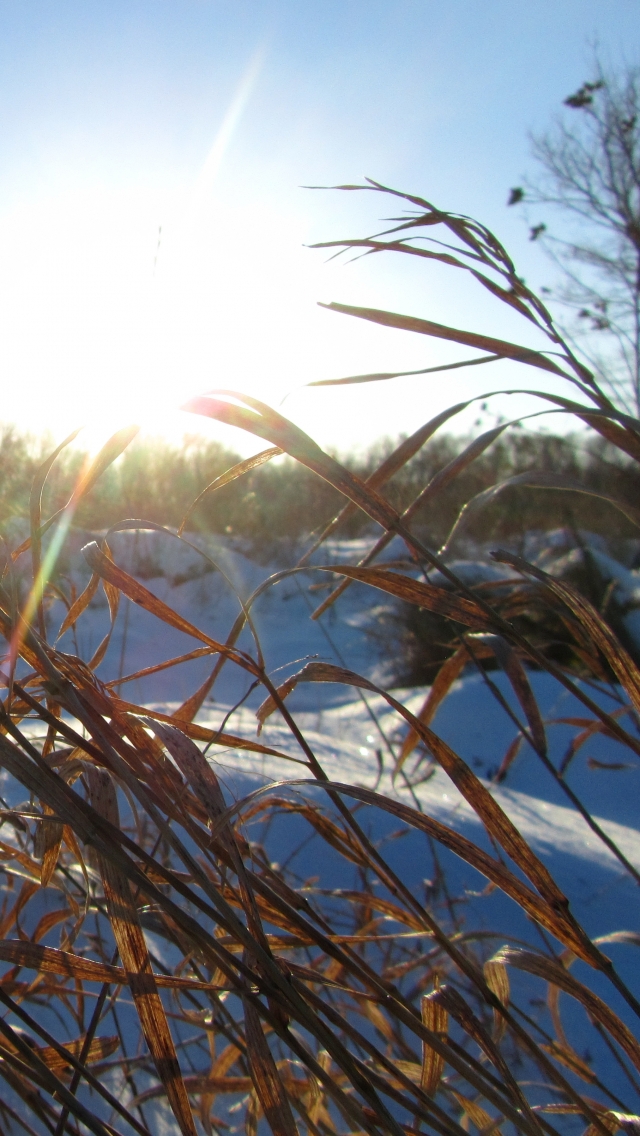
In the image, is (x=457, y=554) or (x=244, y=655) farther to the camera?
(x=457, y=554)

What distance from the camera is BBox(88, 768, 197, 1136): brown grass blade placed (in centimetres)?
44

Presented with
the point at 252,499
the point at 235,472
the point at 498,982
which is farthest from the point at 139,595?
the point at 252,499

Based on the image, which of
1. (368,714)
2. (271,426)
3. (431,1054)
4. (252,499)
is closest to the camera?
(271,426)

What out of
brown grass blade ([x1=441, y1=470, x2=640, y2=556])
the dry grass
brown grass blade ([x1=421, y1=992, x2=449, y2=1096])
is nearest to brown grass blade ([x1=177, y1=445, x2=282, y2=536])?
the dry grass

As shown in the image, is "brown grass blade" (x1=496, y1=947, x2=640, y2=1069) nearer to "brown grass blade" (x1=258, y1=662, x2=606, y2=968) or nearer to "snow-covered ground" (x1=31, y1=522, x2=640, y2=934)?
"brown grass blade" (x1=258, y1=662, x2=606, y2=968)

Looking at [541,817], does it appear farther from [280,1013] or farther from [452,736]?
[280,1013]

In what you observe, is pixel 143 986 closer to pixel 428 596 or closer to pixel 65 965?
pixel 65 965

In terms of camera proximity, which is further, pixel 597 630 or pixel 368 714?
pixel 368 714

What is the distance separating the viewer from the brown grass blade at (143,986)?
0.44 metres

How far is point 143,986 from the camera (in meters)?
0.44

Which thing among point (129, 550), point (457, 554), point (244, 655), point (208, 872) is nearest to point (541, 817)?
point (208, 872)

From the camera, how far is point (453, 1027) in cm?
120

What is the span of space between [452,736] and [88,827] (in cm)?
271

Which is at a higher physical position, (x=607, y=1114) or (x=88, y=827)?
(x=88, y=827)
